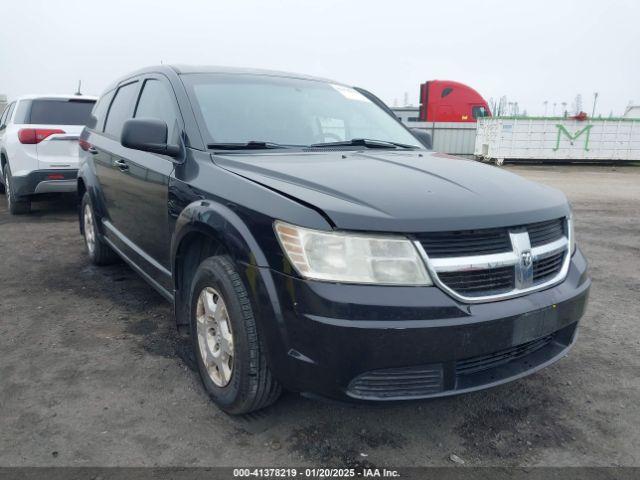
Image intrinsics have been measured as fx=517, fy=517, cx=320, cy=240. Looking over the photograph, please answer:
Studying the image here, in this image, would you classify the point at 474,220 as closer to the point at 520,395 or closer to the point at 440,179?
the point at 440,179

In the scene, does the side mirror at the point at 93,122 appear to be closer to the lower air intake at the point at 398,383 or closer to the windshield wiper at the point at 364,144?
the windshield wiper at the point at 364,144

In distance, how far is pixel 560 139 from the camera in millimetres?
20781

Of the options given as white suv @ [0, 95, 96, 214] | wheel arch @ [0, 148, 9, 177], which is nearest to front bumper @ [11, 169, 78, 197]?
white suv @ [0, 95, 96, 214]

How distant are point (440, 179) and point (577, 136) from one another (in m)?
21.2

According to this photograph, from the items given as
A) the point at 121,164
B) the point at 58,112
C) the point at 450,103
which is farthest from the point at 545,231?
the point at 450,103

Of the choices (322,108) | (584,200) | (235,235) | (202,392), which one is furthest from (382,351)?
(584,200)

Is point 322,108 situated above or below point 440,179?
above

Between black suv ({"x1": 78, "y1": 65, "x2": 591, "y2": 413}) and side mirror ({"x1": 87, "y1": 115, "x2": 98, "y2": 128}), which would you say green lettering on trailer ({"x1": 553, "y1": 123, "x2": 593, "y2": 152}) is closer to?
side mirror ({"x1": 87, "y1": 115, "x2": 98, "y2": 128})

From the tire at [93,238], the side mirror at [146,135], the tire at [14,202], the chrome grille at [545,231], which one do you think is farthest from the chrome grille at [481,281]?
the tire at [14,202]

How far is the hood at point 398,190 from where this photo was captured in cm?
195

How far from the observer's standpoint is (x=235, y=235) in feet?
7.11

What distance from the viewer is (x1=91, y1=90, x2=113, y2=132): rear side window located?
447cm

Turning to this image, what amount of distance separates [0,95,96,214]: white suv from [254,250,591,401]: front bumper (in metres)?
5.72

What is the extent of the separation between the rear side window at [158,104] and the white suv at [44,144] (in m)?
3.66
